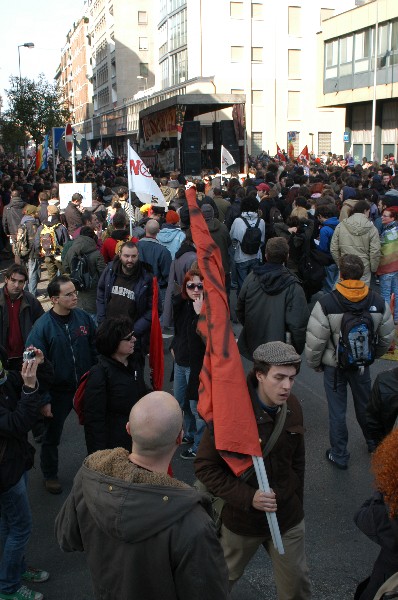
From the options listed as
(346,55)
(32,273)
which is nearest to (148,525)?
(32,273)

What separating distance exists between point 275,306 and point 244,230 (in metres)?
4.16

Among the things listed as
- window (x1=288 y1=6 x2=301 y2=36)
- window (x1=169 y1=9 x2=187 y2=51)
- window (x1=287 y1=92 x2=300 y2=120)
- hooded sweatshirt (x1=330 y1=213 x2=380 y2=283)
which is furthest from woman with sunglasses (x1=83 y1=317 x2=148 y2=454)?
window (x1=169 y1=9 x2=187 y2=51)

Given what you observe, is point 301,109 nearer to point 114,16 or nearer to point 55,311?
point 114,16

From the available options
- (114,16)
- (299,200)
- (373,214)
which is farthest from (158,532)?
(114,16)

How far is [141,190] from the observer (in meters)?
9.70

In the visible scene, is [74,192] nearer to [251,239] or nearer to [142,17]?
[251,239]

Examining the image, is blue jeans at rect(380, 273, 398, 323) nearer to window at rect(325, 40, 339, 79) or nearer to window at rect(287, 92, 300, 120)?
window at rect(325, 40, 339, 79)

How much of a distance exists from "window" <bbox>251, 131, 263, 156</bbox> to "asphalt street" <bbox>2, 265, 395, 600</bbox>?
49598 millimetres

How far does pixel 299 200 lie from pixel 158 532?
29.7 ft

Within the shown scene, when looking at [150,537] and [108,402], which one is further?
[108,402]

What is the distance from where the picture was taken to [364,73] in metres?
37.5

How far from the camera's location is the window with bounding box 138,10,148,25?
85375 mm

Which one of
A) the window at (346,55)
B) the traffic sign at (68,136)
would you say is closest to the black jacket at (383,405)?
the traffic sign at (68,136)

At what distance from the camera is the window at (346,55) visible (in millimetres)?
38875
